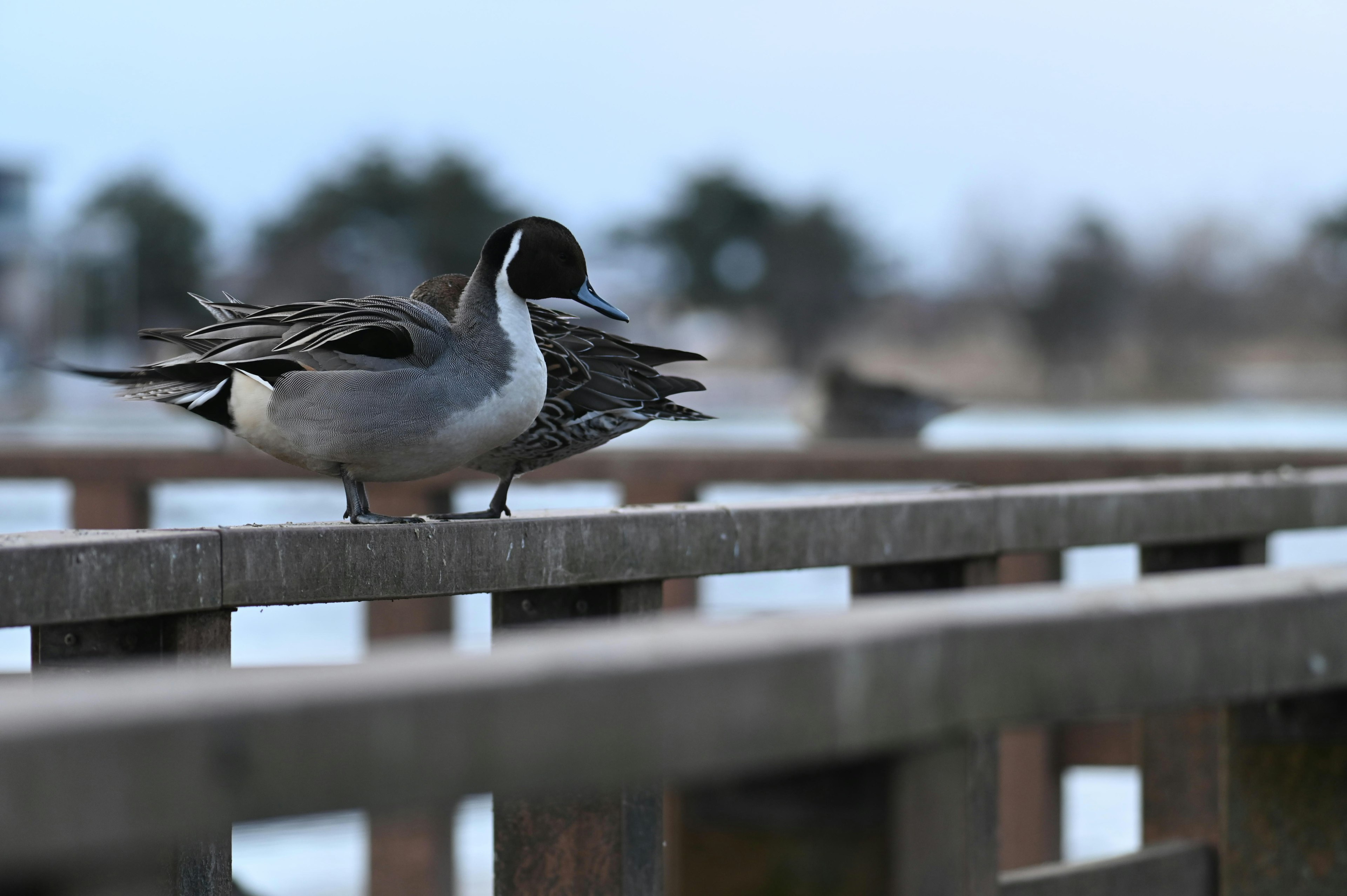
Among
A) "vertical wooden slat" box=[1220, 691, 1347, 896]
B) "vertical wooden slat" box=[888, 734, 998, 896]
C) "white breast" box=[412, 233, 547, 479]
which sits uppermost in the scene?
"white breast" box=[412, 233, 547, 479]

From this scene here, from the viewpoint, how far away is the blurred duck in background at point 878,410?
10898mm

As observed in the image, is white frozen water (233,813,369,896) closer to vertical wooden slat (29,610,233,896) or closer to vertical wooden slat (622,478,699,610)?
vertical wooden slat (622,478,699,610)

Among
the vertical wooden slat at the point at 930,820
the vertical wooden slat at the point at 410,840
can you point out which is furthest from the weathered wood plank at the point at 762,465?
the vertical wooden slat at the point at 930,820

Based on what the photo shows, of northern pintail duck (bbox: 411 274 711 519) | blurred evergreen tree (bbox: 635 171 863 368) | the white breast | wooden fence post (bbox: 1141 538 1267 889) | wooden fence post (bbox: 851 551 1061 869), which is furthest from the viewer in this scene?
blurred evergreen tree (bbox: 635 171 863 368)

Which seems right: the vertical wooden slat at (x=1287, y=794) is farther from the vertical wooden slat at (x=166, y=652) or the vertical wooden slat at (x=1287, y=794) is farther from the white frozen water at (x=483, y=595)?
the vertical wooden slat at (x=166, y=652)

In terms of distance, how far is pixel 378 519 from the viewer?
299 cm

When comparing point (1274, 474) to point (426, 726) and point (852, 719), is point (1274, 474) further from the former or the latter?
point (426, 726)

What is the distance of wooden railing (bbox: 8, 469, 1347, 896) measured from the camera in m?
1.09

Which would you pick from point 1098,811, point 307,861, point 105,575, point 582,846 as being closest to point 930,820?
point 582,846

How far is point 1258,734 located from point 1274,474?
231 centimetres

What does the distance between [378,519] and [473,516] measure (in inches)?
11.6

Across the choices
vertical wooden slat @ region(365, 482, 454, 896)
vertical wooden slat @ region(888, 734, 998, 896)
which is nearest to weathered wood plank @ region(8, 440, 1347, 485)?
vertical wooden slat @ region(365, 482, 454, 896)

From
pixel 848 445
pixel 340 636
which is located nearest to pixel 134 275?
pixel 340 636

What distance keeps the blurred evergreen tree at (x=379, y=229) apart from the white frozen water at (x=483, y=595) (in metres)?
43.3
